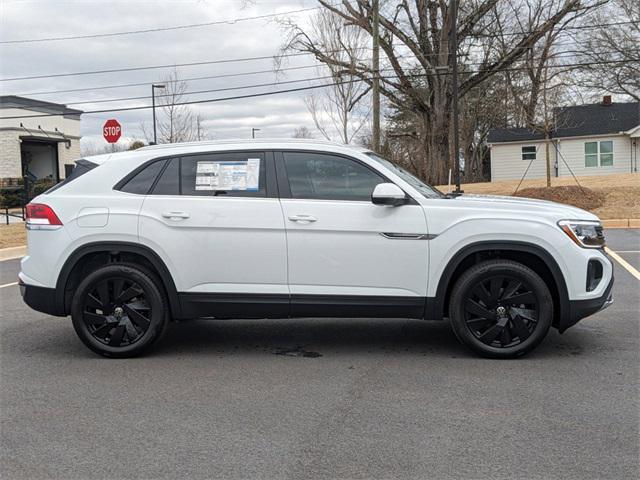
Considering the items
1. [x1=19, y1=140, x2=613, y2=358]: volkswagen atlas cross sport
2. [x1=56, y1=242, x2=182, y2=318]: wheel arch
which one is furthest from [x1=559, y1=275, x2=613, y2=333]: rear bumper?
[x1=56, y1=242, x2=182, y2=318]: wheel arch

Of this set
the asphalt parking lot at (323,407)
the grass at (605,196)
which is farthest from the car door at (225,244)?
the grass at (605,196)

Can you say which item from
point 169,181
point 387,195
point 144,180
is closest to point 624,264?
point 387,195

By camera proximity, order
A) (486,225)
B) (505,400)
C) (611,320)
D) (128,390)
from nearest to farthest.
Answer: (505,400) < (128,390) < (486,225) < (611,320)

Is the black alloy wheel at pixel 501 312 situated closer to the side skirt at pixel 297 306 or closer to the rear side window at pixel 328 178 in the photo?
the side skirt at pixel 297 306

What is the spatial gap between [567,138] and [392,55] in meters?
12.7

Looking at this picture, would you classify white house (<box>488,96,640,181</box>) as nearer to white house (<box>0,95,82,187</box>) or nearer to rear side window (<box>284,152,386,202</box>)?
white house (<box>0,95,82,187</box>)

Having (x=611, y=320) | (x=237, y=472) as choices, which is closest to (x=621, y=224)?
Answer: (x=611, y=320)

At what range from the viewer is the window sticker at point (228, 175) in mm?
5551

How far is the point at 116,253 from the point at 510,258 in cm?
329

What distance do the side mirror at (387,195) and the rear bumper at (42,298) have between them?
9.19ft

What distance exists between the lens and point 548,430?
12.6 ft

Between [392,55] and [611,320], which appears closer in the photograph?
[611,320]

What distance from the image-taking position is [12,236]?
16250mm

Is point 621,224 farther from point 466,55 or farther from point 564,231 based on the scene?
point 466,55
